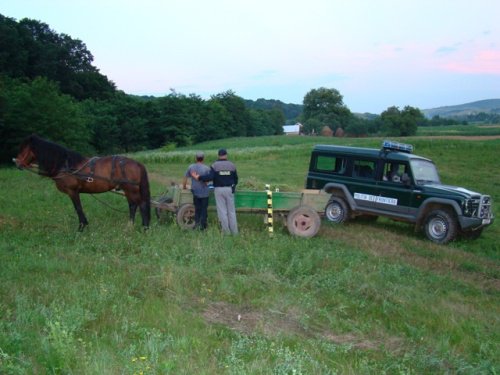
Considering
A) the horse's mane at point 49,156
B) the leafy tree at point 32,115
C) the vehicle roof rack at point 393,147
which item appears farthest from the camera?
the leafy tree at point 32,115

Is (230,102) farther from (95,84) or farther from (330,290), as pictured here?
(330,290)

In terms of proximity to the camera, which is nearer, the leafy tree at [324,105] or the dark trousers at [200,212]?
the dark trousers at [200,212]

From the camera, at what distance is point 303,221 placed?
35.5 ft

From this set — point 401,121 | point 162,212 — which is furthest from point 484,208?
point 401,121

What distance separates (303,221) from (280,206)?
2.00 ft

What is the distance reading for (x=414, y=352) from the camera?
5.04m

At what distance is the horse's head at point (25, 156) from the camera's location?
10359mm

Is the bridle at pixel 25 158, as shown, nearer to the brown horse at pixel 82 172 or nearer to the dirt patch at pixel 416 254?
the brown horse at pixel 82 172

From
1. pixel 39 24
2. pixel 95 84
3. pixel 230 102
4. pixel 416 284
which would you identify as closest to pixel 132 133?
pixel 95 84

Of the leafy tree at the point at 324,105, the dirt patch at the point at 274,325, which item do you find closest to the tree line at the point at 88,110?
the leafy tree at the point at 324,105

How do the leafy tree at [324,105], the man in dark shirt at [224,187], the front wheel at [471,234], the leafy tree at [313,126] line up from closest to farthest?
1. the man in dark shirt at [224,187]
2. the front wheel at [471,234]
3. the leafy tree at [313,126]
4. the leafy tree at [324,105]

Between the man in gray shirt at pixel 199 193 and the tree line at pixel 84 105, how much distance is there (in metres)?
30.7

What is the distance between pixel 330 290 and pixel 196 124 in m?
71.6

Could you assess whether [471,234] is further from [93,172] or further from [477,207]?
[93,172]
